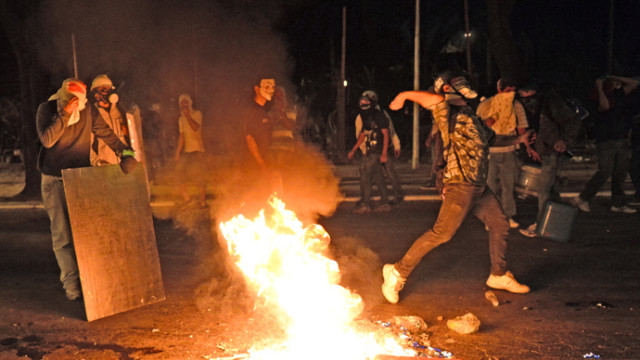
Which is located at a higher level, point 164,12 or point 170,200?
point 164,12

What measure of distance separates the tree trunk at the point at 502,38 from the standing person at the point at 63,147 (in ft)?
56.6

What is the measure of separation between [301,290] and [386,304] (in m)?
0.95

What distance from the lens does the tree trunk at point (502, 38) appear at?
20.2 m

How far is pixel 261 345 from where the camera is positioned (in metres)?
4.08

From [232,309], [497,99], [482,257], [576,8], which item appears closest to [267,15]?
[497,99]

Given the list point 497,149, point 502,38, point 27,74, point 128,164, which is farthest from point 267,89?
point 502,38

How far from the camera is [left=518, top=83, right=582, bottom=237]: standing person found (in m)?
7.44

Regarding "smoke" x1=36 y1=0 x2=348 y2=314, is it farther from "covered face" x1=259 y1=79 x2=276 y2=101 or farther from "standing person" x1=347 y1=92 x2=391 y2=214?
"covered face" x1=259 y1=79 x2=276 y2=101

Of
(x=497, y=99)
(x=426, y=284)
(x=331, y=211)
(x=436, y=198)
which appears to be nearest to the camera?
(x=426, y=284)

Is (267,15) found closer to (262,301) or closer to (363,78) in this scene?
(363,78)

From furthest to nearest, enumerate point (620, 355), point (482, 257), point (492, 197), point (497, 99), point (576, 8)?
point (576, 8) → point (497, 99) → point (482, 257) → point (492, 197) → point (620, 355)

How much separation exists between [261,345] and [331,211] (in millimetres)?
6011

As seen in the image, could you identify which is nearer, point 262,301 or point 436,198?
point 262,301

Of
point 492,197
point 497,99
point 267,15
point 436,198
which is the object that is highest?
point 267,15
